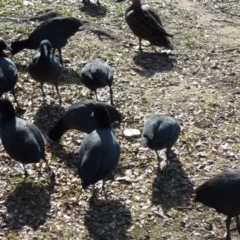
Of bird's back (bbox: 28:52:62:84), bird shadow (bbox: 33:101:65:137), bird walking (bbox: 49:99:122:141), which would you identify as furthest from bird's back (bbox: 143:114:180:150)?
bird's back (bbox: 28:52:62:84)

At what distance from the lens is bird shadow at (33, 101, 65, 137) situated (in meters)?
8.86

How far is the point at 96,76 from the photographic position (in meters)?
9.02

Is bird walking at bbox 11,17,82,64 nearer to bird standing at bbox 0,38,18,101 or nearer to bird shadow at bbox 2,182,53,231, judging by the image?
bird standing at bbox 0,38,18,101

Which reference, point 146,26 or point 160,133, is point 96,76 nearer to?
point 160,133

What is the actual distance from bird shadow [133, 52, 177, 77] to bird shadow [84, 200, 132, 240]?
3999 mm

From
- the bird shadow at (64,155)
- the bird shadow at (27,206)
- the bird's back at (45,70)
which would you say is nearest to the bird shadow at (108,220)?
the bird shadow at (27,206)

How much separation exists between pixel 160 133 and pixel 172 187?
74cm

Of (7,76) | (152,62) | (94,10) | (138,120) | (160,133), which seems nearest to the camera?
(160,133)

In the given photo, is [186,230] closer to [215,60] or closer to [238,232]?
[238,232]

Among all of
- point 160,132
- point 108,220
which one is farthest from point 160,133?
point 108,220

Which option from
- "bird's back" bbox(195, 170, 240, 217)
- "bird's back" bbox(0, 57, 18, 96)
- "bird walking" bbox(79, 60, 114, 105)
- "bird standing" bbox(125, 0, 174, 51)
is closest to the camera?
"bird's back" bbox(195, 170, 240, 217)

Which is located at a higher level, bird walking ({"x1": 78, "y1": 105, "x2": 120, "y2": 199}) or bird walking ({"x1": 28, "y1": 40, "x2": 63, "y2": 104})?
bird walking ({"x1": 78, "y1": 105, "x2": 120, "y2": 199})

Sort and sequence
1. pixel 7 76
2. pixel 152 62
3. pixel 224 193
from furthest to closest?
pixel 152 62
pixel 7 76
pixel 224 193

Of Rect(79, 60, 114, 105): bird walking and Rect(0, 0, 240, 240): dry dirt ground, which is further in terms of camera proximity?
Rect(79, 60, 114, 105): bird walking
